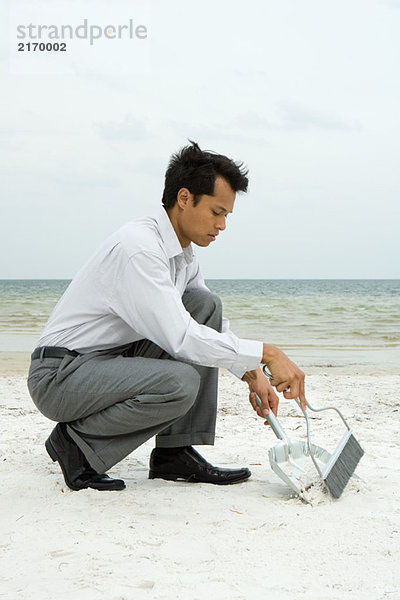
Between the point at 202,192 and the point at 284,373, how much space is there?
748 millimetres

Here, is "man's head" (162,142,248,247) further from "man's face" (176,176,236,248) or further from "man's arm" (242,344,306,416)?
"man's arm" (242,344,306,416)

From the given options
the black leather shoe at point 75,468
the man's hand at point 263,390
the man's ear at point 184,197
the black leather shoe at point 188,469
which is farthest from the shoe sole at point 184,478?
the man's ear at point 184,197

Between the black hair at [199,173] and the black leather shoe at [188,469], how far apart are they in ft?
3.32

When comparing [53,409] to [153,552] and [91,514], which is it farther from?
[153,552]

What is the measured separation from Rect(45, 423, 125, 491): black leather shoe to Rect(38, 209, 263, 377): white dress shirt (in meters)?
0.35

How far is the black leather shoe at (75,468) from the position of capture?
98.0 inches

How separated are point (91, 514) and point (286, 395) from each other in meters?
0.78

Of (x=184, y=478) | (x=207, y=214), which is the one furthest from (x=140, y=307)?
(x=184, y=478)

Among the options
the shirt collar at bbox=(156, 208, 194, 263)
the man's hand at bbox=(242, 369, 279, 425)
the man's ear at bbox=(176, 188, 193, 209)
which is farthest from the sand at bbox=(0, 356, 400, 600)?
the man's ear at bbox=(176, 188, 193, 209)

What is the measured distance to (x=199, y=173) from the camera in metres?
2.46

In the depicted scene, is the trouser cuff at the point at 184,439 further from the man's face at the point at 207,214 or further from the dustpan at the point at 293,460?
the man's face at the point at 207,214

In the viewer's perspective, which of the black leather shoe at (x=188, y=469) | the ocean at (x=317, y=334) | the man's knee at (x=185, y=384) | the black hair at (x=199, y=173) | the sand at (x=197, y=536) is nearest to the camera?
the sand at (x=197, y=536)

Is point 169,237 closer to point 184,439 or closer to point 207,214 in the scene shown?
point 207,214

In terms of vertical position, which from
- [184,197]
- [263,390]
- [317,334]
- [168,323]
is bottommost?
[317,334]
